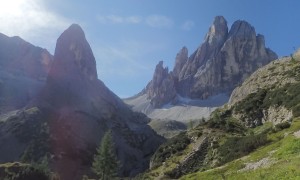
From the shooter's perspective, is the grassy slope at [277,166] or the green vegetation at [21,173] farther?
the green vegetation at [21,173]

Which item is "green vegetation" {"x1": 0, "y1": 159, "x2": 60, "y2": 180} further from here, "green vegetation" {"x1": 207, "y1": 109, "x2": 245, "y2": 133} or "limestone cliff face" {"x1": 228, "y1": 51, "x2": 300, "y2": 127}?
"limestone cliff face" {"x1": 228, "y1": 51, "x2": 300, "y2": 127}

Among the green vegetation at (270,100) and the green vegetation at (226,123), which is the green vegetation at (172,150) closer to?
the green vegetation at (226,123)

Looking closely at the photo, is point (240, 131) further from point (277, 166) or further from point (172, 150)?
point (277, 166)

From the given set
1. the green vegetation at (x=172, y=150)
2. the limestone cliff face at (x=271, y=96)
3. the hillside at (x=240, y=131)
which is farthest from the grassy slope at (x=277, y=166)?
the green vegetation at (x=172, y=150)

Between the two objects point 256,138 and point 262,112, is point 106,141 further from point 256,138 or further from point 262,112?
point 256,138

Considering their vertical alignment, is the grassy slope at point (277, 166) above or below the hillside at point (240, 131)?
below

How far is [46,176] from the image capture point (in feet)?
343

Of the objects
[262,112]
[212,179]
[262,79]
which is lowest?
[212,179]

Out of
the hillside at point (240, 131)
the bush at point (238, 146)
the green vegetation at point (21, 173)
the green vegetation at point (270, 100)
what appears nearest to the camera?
the bush at point (238, 146)

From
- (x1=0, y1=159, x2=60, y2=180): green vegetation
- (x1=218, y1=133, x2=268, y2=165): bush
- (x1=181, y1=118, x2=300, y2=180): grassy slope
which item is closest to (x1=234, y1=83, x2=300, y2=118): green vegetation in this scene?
(x1=218, y1=133, x2=268, y2=165): bush

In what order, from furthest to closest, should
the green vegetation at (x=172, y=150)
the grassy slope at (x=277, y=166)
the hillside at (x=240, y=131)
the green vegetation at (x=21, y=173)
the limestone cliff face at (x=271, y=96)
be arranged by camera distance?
1. the green vegetation at (x=172, y=150)
2. the green vegetation at (x=21, y=173)
3. the limestone cliff face at (x=271, y=96)
4. the hillside at (x=240, y=131)
5. the grassy slope at (x=277, y=166)

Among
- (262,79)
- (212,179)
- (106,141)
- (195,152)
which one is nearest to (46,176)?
(106,141)

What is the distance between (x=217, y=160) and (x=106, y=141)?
46236 mm

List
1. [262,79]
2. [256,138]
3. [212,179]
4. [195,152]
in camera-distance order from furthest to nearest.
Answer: [262,79], [195,152], [256,138], [212,179]
